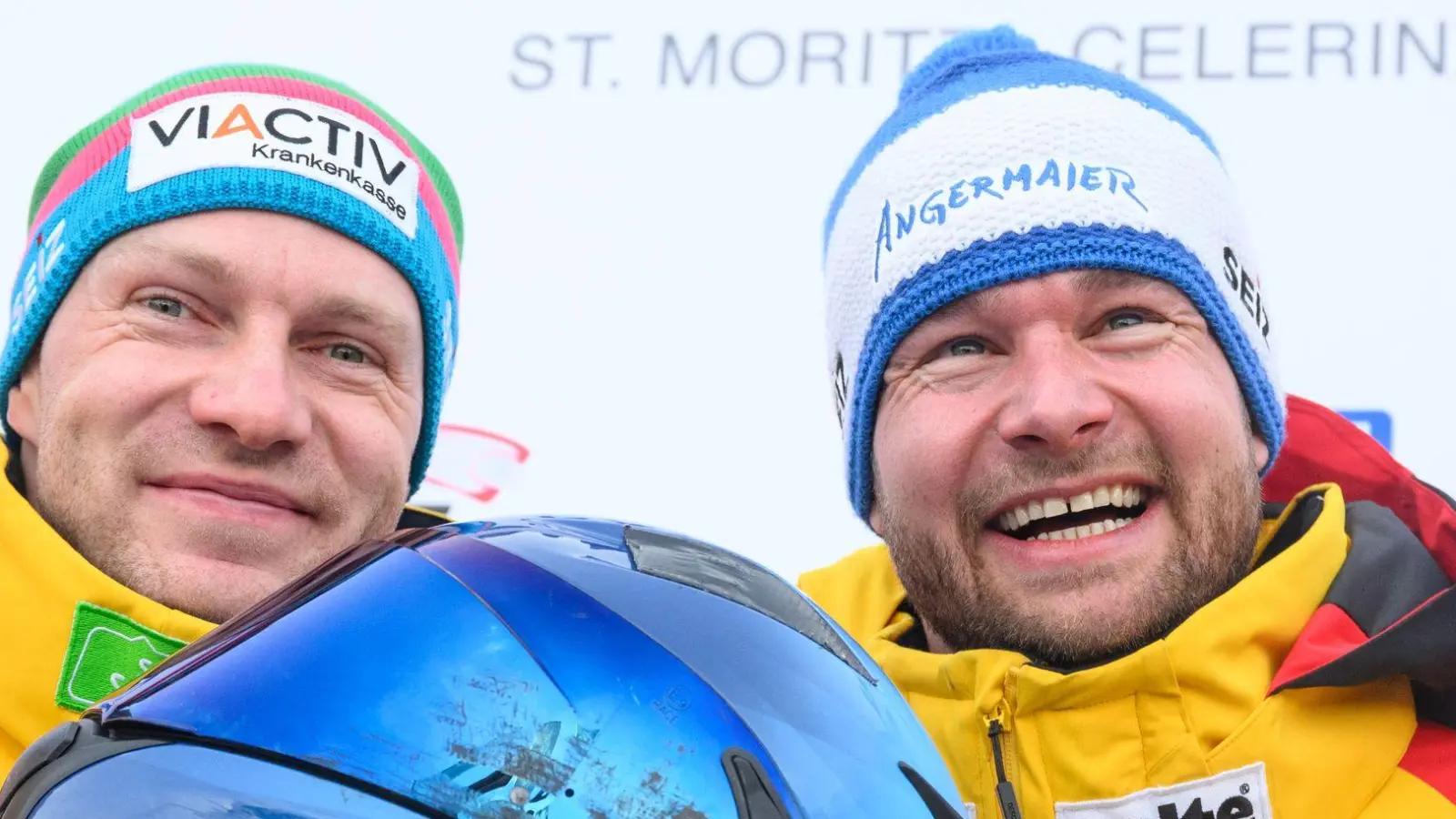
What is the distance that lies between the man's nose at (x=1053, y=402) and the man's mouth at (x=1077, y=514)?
6 centimetres

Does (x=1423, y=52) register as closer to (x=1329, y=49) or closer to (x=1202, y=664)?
(x=1329, y=49)

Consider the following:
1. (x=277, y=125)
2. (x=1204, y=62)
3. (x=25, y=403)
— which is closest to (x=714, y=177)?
(x=1204, y=62)

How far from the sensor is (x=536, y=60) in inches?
103

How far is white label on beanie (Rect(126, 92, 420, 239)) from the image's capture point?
1.76 meters

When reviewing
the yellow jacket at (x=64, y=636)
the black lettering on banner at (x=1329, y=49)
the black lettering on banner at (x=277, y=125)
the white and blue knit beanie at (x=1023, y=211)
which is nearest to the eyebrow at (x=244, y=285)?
the black lettering on banner at (x=277, y=125)

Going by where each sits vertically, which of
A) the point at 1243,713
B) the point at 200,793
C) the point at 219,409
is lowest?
the point at 200,793

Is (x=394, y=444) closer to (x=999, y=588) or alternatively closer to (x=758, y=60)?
(x=999, y=588)

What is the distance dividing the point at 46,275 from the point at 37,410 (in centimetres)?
15

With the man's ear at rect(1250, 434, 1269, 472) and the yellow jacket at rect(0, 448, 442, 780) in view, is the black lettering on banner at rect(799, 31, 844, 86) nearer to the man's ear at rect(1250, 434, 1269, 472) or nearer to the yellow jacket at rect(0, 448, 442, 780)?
the man's ear at rect(1250, 434, 1269, 472)

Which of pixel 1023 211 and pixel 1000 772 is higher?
pixel 1023 211

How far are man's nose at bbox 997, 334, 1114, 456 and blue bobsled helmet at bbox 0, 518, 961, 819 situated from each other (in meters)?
0.51

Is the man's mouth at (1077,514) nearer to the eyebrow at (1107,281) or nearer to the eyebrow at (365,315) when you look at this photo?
the eyebrow at (1107,281)

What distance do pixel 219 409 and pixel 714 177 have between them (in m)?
1.13

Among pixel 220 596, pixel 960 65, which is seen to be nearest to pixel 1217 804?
pixel 960 65
